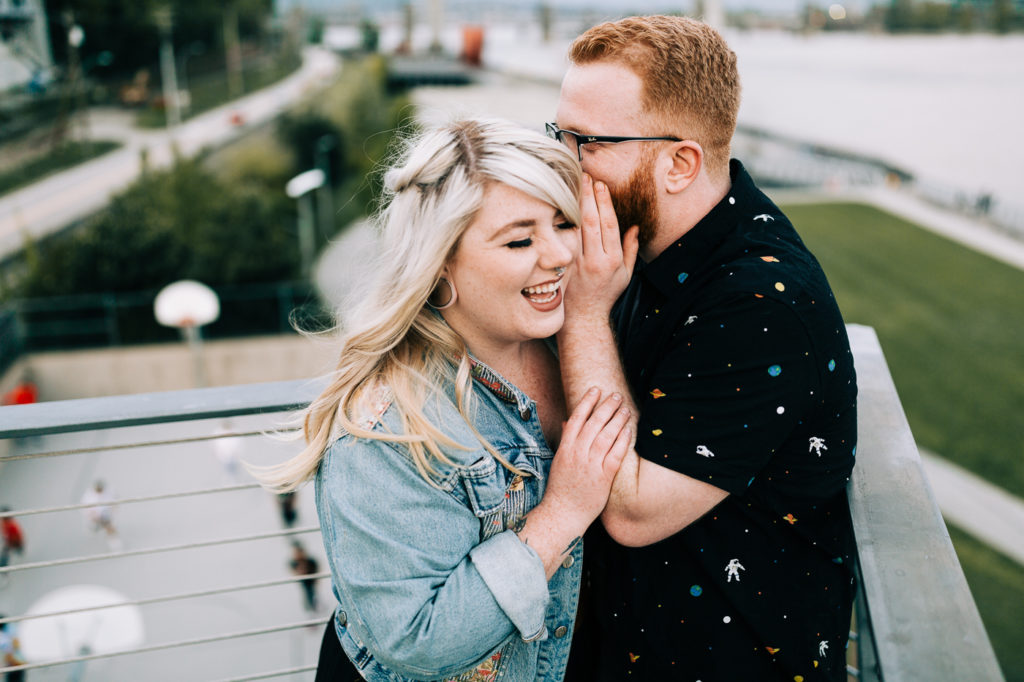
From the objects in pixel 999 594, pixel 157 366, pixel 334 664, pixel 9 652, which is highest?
pixel 334 664

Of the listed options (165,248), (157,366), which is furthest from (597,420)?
(165,248)

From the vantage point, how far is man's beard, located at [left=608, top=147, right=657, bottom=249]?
7.32 feet

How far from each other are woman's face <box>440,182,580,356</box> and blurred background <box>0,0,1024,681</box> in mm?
326

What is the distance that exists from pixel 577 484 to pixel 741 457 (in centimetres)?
40

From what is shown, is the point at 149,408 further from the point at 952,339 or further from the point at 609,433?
the point at 952,339

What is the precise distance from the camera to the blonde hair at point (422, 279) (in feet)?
6.14

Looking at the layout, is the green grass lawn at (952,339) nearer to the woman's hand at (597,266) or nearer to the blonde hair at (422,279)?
the woman's hand at (597,266)

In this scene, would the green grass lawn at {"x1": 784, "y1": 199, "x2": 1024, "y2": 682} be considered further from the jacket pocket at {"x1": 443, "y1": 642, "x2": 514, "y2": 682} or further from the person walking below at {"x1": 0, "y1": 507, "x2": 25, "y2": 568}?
the person walking below at {"x1": 0, "y1": 507, "x2": 25, "y2": 568}

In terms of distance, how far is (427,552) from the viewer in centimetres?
175

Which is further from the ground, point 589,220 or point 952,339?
point 589,220

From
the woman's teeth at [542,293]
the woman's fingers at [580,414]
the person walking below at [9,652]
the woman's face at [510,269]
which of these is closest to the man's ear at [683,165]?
the woman's face at [510,269]

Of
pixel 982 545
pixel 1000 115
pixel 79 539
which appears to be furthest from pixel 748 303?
pixel 1000 115

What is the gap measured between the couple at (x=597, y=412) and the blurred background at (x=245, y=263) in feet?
0.97

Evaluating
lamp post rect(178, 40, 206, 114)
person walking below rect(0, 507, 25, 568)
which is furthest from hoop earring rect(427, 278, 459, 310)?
lamp post rect(178, 40, 206, 114)
